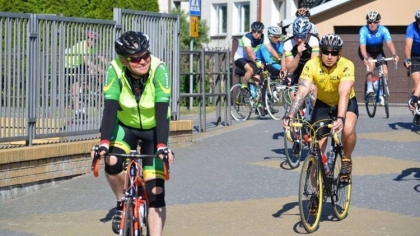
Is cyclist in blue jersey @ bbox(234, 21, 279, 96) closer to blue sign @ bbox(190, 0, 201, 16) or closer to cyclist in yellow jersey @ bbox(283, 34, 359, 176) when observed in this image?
blue sign @ bbox(190, 0, 201, 16)

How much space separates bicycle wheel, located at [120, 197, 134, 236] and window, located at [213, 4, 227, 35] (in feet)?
152

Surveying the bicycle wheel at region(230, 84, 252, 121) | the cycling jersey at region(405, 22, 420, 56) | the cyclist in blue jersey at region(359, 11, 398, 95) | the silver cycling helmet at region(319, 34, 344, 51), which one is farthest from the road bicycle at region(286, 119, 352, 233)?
the bicycle wheel at region(230, 84, 252, 121)

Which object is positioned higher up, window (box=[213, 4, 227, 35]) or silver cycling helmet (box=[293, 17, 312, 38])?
window (box=[213, 4, 227, 35])

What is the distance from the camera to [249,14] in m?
53.2

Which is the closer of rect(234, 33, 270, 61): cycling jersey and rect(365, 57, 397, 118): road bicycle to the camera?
rect(365, 57, 397, 118): road bicycle

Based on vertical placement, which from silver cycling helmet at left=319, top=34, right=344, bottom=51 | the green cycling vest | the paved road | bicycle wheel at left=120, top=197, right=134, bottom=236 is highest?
silver cycling helmet at left=319, top=34, right=344, bottom=51

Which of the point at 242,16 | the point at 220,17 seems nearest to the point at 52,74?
the point at 242,16

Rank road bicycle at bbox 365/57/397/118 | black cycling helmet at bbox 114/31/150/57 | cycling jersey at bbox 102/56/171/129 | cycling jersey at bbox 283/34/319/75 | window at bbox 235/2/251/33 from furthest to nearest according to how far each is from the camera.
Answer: window at bbox 235/2/251/33, road bicycle at bbox 365/57/397/118, cycling jersey at bbox 283/34/319/75, cycling jersey at bbox 102/56/171/129, black cycling helmet at bbox 114/31/150/57

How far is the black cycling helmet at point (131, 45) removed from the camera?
9.03m

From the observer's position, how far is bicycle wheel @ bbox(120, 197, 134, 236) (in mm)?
8719

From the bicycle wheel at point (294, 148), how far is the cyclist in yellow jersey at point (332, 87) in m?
3.47

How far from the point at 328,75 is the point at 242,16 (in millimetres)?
42282

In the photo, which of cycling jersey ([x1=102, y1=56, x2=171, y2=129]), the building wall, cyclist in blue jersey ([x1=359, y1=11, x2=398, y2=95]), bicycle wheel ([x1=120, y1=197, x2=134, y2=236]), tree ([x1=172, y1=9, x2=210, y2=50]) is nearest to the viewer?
bicycle wheel ([x1=120, y1=197, x2=134, y2=236])

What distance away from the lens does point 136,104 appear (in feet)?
30.6
